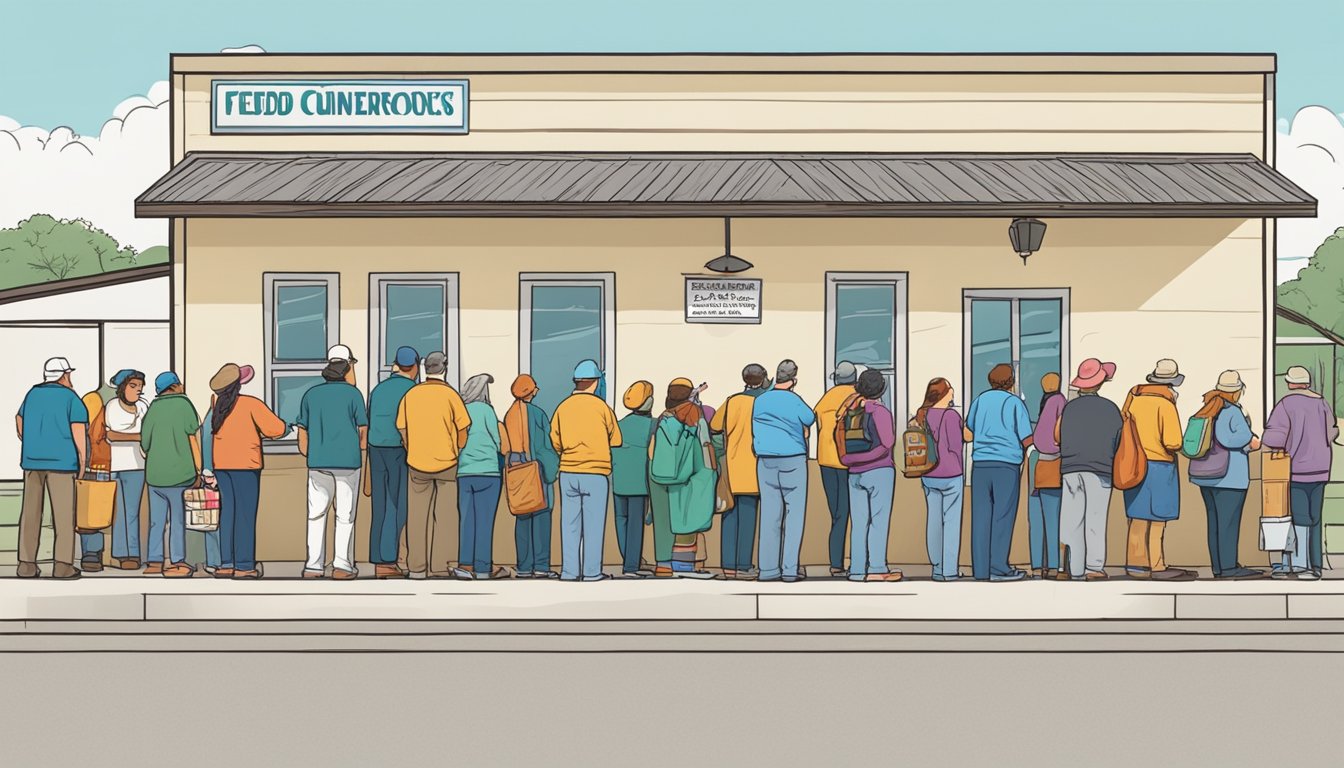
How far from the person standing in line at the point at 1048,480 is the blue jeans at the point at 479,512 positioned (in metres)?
4.47

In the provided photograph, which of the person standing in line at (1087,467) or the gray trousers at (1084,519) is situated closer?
the person standing in line at (1087,467)

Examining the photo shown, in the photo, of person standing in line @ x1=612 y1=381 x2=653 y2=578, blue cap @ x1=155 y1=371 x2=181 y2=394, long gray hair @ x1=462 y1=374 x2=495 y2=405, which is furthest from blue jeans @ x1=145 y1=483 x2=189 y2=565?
person standing in line @ x1=612 y1=381 x2=653 y2=578

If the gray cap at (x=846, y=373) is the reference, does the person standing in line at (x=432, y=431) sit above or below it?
below

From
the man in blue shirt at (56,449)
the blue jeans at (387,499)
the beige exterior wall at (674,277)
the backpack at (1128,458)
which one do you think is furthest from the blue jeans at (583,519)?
the backpack at (1128,458)

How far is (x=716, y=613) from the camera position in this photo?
12516 mm

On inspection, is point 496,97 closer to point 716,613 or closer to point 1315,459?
point 716,613

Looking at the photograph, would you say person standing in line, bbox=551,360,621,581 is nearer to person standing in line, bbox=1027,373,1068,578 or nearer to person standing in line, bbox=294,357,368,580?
person standing in line, bbox=294,357,368,580

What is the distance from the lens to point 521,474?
1335 centimetres

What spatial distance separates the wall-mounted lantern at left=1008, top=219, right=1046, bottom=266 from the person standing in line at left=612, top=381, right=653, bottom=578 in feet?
12.8

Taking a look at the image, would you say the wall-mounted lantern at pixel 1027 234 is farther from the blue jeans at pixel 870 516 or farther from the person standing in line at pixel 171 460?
the person standing in line at pixel 171 460

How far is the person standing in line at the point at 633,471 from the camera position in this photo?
44.2 feet

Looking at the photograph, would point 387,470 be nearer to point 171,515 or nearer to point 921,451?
point 171,515

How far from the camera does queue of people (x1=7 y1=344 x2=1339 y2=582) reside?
1326 centimetres

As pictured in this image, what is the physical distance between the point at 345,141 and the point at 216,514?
434cm
